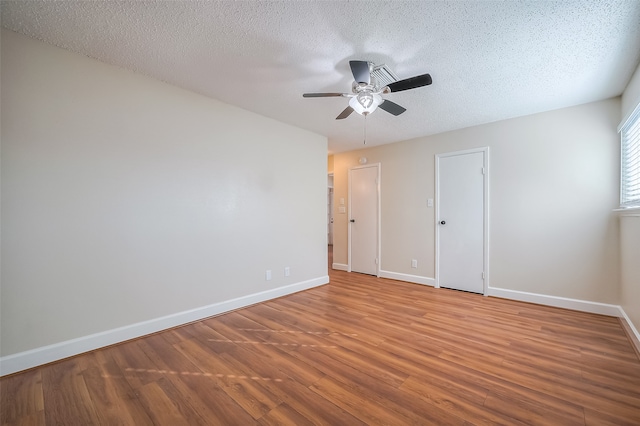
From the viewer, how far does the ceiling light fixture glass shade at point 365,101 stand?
2275 millimetres

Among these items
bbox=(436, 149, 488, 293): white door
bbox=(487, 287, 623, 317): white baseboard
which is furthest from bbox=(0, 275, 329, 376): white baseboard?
bbox=(487, 287, 623, 317): white baseboard

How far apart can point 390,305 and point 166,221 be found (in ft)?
8.96

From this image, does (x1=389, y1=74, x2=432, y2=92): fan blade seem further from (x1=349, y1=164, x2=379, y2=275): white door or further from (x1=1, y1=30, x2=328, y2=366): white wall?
(x1=349, y1=164, x2=379, y2=275): white door

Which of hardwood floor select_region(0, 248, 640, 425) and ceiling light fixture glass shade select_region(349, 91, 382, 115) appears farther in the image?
ceiling light fixture glass shade select_region(349, 91, 382, 115)

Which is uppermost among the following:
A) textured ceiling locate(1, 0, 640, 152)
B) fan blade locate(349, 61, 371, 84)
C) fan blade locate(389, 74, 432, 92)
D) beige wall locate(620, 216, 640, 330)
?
textured ceiling locate(1, 0, 640, 152)

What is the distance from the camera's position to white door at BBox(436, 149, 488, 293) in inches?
147

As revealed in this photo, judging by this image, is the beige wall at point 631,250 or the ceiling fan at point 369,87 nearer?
the ceiling fan at point 369,87

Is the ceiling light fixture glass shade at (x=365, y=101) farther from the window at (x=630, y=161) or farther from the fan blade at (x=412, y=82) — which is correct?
the window at (x=630, y=161)

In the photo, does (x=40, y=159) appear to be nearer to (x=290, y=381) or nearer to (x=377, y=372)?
(x=290, y=381)

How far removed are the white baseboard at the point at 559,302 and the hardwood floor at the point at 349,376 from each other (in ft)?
0.49

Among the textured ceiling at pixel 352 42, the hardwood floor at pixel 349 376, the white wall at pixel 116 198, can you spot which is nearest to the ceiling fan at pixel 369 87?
the textured ceiling at pixel 352 42

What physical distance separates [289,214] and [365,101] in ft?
6.52

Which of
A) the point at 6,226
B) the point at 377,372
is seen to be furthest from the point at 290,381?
the point at 6,226

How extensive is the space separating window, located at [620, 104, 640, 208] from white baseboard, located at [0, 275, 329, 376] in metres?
4.02
